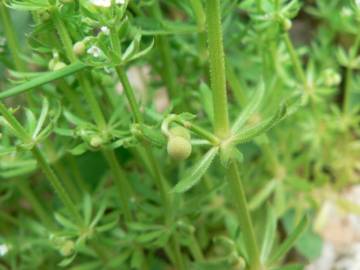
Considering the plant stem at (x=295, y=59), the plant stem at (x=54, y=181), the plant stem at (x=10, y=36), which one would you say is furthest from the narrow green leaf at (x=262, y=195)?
the plant stem at (x=10, y=36)

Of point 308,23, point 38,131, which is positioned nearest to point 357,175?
point 308,23

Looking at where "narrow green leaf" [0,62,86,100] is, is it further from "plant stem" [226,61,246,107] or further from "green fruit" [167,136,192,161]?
"plant stem" [226,61,246,107]

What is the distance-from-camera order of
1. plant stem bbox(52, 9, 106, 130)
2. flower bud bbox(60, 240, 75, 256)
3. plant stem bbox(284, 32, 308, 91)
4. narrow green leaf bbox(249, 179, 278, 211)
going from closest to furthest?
plant stem bbox(52, 9, 106, 130) < flower bud bbox(60, 240, 75, 256) < plant stem bbox(284, 32, 308, 91) < narrow green leaf bbox(249, 179, 278, 211)

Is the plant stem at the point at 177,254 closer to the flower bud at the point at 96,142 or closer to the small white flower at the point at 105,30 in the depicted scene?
the flower bud at the point at 96,142

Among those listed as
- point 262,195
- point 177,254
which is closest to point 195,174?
point 177,254

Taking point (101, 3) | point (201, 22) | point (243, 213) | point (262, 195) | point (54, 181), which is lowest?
point (262, 195)

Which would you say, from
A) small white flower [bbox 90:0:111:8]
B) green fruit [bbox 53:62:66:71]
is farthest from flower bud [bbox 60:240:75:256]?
A: small white flower [bbox 90:0:111:8]

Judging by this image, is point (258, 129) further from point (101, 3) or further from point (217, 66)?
point (101, 3)

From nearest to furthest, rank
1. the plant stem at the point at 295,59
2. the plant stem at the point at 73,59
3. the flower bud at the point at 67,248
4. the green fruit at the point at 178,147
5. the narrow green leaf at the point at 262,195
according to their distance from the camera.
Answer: the green fruit at the point at 178,147, the plant stem at the point at 73,59, the flower bud at the point at 67,248, the plant stem at the point at 295,59, the narrow green leaf at the point at 262,195
